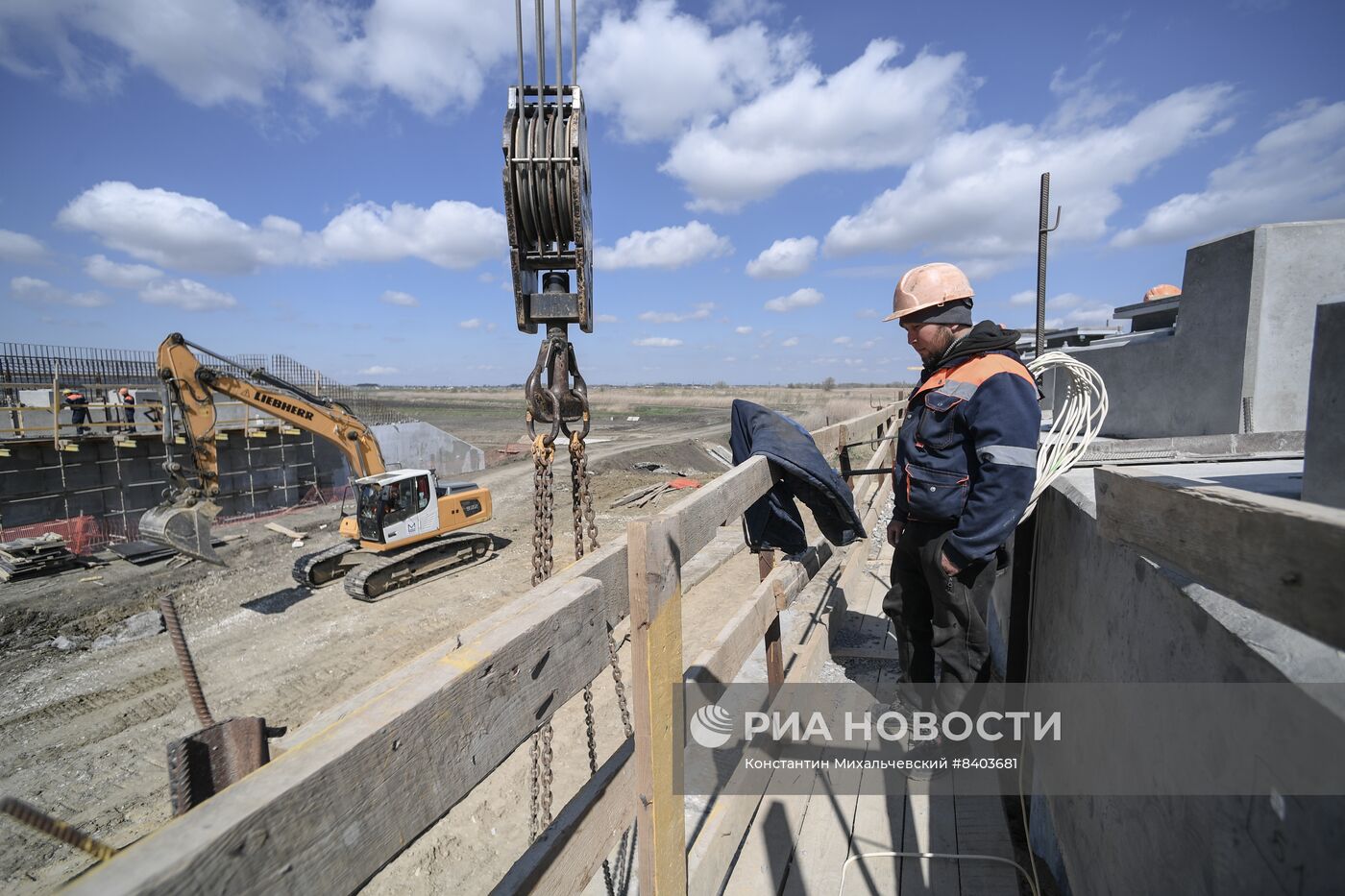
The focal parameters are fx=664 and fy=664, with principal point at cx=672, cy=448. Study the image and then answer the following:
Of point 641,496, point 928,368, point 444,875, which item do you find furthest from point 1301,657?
point 641,496

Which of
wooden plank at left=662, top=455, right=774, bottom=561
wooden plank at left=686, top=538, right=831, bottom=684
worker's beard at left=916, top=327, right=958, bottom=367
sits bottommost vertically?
wooden plank at left=686, top=538, right=831, bottom=684

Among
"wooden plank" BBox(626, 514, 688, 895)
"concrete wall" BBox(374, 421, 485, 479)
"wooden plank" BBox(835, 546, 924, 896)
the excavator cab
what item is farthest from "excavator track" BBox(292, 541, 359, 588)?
"wooden plank" BBox(626, 514, 688, 895)

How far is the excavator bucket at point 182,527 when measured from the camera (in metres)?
9.99

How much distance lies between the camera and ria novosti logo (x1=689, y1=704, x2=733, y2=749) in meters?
3.50

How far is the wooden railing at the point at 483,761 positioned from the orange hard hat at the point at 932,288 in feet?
4.08

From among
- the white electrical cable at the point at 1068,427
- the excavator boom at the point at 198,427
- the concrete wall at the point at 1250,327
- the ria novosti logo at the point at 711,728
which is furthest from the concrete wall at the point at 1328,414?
the excavator boom at the point at 198,427

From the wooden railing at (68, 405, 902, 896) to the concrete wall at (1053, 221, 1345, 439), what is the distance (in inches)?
194

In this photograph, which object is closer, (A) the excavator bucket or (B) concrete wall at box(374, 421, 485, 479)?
(A) the excavator bucket

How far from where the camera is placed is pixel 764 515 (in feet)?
10.4

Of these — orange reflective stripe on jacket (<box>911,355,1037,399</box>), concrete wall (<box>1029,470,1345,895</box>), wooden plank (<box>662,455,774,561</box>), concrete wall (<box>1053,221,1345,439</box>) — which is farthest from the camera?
concrete wall (<box>1053,221,1345,439</box>)

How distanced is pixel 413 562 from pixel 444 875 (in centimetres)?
824

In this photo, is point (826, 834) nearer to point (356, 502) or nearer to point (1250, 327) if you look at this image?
point (1250, 327)

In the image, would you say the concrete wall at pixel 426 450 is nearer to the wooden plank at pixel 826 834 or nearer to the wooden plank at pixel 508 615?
the wooden plank at pixel 826 834

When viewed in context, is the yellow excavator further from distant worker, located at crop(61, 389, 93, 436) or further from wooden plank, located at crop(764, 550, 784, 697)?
wooden plank, located at crop(764, 550, 784, 697)
